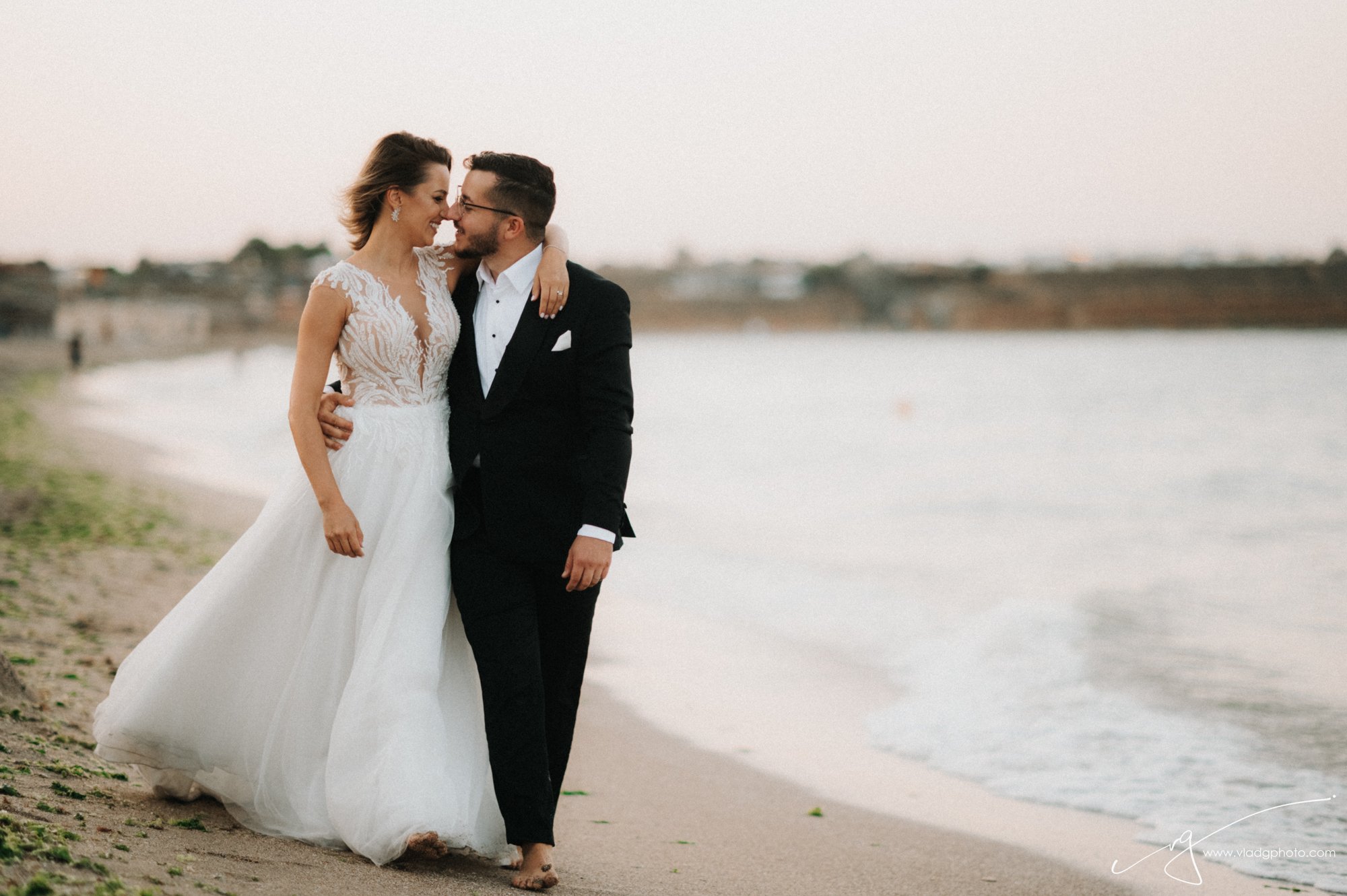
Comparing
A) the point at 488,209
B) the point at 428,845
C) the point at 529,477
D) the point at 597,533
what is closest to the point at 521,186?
the point at 488,209

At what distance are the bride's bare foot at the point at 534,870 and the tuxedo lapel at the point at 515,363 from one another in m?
1.23

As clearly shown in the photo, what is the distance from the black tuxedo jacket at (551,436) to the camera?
317 centimetres

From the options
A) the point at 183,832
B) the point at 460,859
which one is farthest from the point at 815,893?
the point at 183,832

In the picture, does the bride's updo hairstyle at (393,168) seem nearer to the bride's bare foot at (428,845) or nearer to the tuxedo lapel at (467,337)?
the tuxedo lapel at (467,337)

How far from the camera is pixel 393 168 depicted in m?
3.34

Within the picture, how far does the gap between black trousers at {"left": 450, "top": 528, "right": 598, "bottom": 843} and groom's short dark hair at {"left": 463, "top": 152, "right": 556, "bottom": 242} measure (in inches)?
36.4

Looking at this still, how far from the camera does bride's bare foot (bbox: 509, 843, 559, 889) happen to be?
3168 mm

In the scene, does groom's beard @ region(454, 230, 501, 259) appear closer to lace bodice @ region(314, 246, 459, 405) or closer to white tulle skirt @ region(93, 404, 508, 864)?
lace bodice @ region(314, 246, 459, 405)

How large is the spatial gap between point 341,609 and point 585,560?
735 mm

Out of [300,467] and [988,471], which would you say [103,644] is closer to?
[300,467]

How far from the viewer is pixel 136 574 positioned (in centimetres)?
735

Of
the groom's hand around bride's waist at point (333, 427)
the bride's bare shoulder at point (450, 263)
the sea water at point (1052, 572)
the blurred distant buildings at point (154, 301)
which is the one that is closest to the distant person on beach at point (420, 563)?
the groom's hand around bride's waist at point (333, 427)
